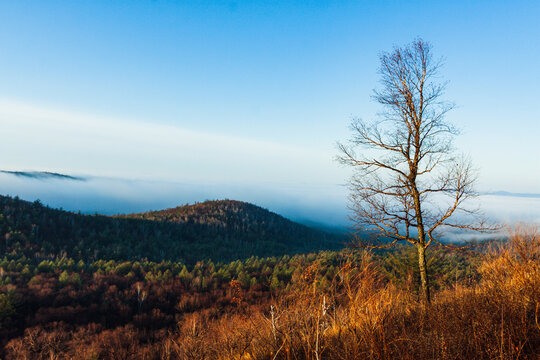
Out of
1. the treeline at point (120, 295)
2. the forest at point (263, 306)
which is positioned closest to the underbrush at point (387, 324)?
the forest at point (263, 306)

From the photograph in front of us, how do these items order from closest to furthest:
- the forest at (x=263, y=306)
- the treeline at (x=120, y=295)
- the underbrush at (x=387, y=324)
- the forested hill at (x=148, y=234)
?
the underbrush at (x=387, y=324)
the forest at (x=263, y=306)
the treeline at (x=120, y=295)
the forested hill at (x=148, y=234)

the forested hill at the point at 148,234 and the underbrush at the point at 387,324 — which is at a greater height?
the underbrush at the point at 387,324

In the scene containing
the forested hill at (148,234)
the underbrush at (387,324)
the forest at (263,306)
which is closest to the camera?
the underbrush at (387,324)

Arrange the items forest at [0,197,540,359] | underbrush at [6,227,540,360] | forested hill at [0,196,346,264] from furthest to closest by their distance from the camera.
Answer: forested hill at [0,196,346,264] < forest at [0,197,540,359] < underbrush at [6,227,540,360]

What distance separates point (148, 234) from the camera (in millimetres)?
69938

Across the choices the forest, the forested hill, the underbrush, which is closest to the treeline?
the forest

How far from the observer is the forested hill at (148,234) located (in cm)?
4831

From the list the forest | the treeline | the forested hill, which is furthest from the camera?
the forested hill

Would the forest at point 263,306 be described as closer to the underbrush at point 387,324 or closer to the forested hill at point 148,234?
the underbrush at point 387,324

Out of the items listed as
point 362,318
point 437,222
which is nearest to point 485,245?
point 437,222

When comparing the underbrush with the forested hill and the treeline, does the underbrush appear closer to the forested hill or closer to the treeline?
the treeline

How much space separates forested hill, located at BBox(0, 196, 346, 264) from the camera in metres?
48.3

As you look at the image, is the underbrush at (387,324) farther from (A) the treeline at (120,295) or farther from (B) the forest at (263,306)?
(A) the treeline at (120,295)

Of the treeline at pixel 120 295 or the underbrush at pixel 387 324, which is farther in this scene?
the treeline at pixel 120 295
